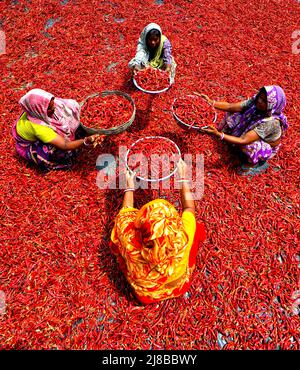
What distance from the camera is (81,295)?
10.1 ft

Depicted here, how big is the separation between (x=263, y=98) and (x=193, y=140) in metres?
1.39

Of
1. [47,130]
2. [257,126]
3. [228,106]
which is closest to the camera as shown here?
[47,130]

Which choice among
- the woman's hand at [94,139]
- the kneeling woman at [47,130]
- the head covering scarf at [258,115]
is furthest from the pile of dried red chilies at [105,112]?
the head covering scarf at [258,115]

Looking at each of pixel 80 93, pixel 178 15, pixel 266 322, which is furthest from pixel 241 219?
pixel 178 15

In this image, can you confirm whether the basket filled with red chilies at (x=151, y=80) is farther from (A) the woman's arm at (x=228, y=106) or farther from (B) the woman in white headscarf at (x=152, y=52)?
(A) the woman's arm at (x=228, y=106)

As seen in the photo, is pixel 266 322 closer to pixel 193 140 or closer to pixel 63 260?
pixel 63 260

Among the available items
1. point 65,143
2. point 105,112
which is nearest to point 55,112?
point 65,143

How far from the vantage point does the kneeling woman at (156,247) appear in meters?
2.08

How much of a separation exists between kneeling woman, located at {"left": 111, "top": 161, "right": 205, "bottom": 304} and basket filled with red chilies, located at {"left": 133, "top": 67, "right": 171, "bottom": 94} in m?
2.05

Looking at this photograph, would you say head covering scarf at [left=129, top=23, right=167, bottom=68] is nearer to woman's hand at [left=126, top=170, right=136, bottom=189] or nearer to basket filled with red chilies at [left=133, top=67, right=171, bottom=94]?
basket filled with red chilies at [left=133, top=67, right=171, bottom=94]

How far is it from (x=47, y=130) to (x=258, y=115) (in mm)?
3129

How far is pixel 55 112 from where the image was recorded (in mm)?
3559

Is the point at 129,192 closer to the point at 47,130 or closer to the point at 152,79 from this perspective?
the point at 47,130

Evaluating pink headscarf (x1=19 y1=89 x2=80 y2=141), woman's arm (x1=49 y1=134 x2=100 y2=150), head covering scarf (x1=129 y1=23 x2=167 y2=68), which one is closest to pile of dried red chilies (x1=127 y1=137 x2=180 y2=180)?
woman's arm (x1=49 y1=134 x2=100 y2=150)
